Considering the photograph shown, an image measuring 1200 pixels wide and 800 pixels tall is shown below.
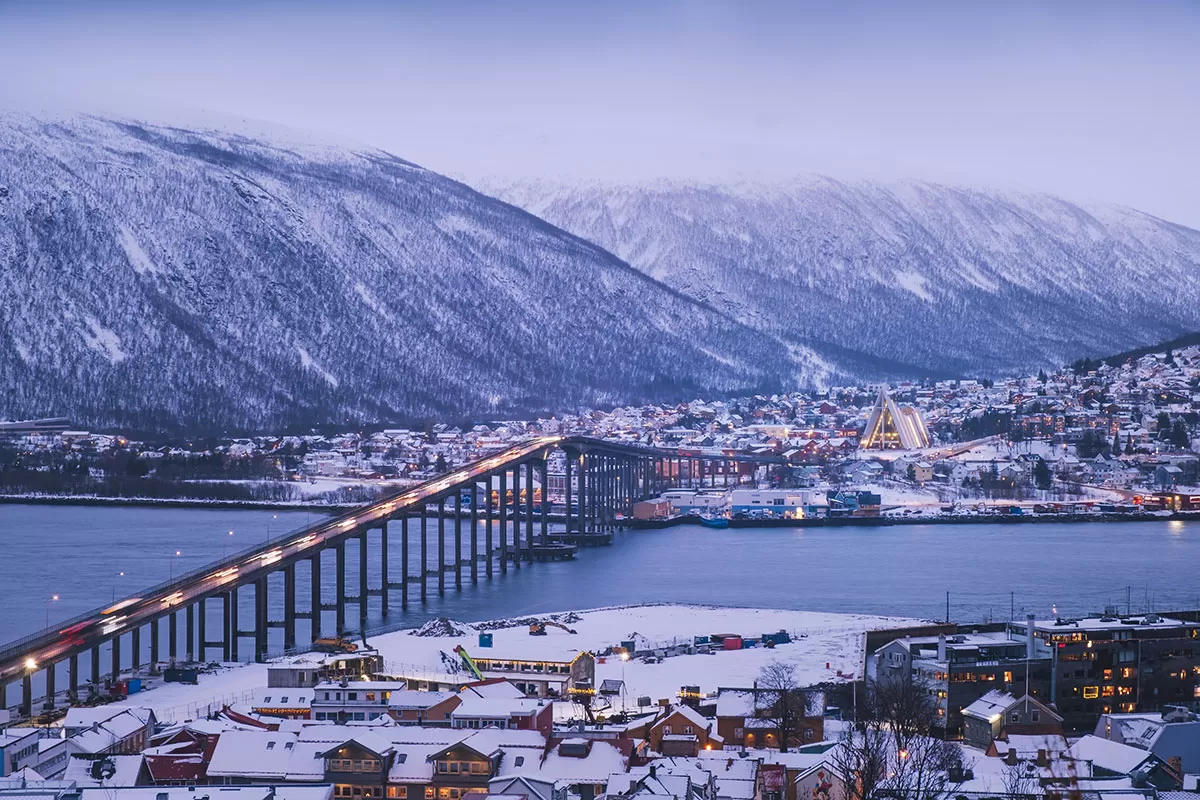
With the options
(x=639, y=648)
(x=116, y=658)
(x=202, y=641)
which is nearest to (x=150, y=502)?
(x=202, y=641)

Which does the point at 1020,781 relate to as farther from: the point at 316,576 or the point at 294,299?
the point at 294,299

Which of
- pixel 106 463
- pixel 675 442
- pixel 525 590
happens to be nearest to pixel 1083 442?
pixel 675 442

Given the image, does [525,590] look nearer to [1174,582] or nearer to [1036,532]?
[1174,582]

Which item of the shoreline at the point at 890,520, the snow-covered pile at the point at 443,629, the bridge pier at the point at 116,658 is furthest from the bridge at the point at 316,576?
the snow-covered pile at the point at 443,629

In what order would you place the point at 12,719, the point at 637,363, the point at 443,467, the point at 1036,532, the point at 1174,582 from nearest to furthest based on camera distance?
the point at 12,719, the point at 1174,582, the point at 1036,532, the point at 443,467, the point at 637,363

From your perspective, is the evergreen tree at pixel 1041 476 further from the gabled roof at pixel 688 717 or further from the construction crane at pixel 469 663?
the gabled roof at pixel 688 717
